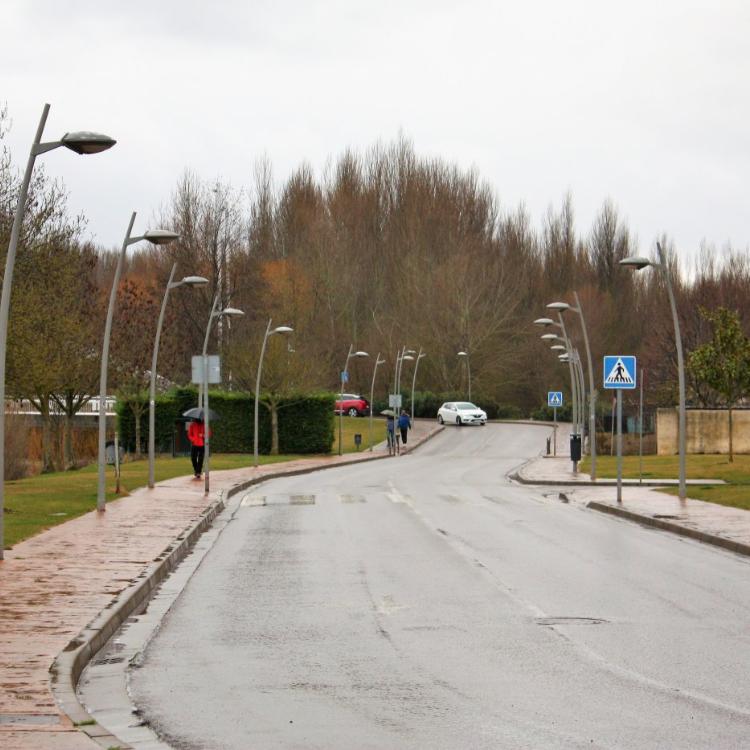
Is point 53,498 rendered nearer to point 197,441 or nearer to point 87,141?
point 197,441

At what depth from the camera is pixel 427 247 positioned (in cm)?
10019

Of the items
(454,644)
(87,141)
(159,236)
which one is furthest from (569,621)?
(159,236)

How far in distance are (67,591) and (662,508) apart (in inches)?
625

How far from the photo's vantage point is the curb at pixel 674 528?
62.1 ft

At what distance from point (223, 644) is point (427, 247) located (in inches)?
3566

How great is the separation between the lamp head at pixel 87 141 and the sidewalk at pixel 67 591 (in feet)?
15.2

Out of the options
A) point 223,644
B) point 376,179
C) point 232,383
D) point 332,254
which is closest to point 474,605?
point 223,644

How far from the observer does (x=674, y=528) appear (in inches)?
885

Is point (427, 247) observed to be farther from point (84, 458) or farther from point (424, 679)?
point (424, 679)

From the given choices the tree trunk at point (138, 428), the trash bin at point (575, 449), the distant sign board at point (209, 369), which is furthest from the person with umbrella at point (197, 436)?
the tree trunk at point (138, 428)

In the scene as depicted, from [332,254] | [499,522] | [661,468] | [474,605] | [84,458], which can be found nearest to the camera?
[474,605]

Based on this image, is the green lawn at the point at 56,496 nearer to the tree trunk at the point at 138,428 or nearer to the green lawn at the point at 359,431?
the tree trunk at the point at 138,428

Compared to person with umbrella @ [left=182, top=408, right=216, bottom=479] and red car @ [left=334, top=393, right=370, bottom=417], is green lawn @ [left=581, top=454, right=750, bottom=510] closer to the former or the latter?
person with umbrella @ [left=182, top=408, right=216, bottom=479]

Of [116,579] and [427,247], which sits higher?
[427,247]
